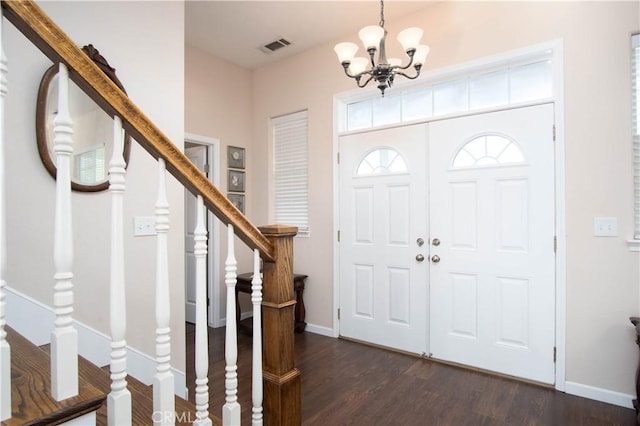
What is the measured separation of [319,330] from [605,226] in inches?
104

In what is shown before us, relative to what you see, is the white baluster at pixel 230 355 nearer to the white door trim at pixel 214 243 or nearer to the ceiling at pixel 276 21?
the ceiling at pixel 276 21

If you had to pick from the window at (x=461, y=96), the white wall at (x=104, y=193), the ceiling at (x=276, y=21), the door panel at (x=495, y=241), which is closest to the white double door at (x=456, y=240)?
the door panel at (x=495, y=241)

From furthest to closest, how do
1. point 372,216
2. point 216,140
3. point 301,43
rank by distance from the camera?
point 216,140 → point 301,43 → point 372,216

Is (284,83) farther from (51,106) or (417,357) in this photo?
(417,357)

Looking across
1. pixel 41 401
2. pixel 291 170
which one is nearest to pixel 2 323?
pixel 41 401

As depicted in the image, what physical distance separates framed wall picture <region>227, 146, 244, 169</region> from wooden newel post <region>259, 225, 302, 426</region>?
2.81m

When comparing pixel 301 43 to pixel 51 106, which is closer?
pixel 51 106

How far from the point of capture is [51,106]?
1.82 m

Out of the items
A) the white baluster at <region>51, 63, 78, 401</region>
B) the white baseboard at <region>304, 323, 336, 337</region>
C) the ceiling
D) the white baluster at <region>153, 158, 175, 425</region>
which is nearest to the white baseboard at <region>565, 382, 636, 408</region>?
the white baseboard at <region>304, 323, 336, 337</region>

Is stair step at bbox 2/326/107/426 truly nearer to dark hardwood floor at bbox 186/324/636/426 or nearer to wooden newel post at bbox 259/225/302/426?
wooden newel post at bbox 259/225/302/426

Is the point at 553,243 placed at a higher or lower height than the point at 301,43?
lower

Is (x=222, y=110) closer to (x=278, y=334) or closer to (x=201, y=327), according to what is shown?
(x=278, y=334)

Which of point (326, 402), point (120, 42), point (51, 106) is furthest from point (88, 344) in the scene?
point (120, 42)

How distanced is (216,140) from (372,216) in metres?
1.96
